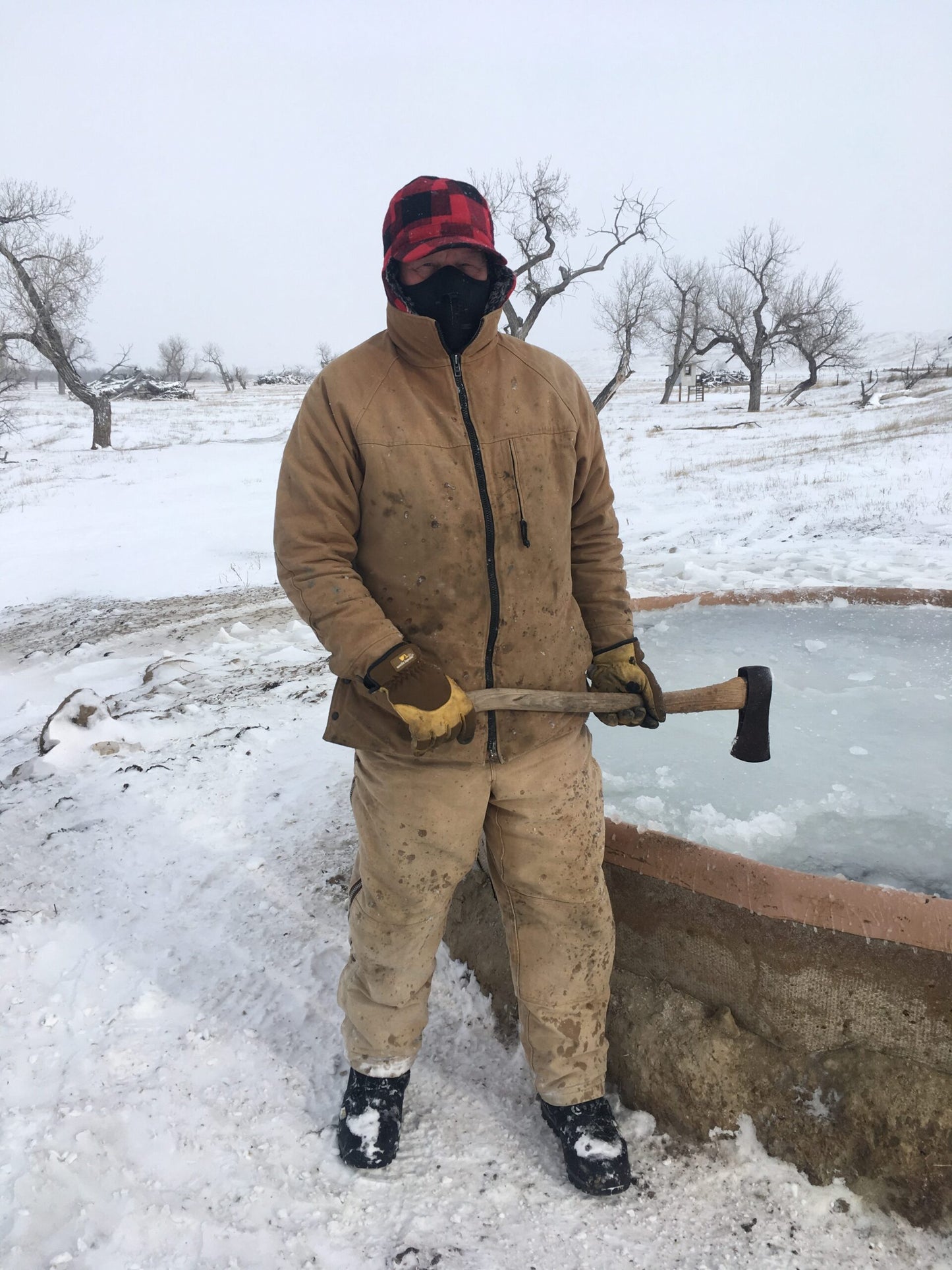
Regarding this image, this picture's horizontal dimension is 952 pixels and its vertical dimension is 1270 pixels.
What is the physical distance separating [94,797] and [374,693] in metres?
2.09

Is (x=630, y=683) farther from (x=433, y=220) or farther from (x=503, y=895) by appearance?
(x=433, y=220)

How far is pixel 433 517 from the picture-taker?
1.58m

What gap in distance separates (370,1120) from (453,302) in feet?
5.82

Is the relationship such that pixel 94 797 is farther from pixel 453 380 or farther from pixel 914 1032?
pixel 914 1032

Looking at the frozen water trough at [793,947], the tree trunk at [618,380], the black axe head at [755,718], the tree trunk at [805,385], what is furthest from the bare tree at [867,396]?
the black axe head at [755,718]

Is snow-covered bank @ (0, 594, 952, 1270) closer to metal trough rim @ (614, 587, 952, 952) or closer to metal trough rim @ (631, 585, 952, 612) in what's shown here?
metal trough rim @ (614, 587, 952, 952)

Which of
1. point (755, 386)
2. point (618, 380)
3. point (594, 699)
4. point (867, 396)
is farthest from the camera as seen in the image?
point (755, 386)

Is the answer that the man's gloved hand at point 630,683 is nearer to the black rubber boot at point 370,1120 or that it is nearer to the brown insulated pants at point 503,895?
the brown insulated pants at point 503,895

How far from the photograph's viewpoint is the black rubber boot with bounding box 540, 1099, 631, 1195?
1643 mm

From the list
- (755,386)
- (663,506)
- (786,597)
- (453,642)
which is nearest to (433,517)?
(453,642)

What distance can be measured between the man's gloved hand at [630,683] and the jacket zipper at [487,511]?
303 mm

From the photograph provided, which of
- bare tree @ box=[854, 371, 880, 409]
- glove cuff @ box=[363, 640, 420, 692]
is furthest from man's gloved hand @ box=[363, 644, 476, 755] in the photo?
bare tree @ box=[854, 371, 880, 409]

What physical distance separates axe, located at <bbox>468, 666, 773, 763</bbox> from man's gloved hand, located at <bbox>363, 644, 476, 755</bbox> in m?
0.17

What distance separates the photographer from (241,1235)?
156cm
